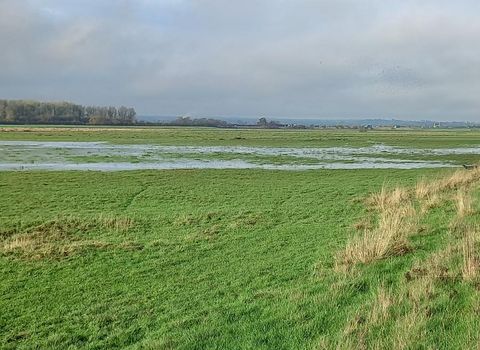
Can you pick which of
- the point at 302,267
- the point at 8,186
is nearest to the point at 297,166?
the point at 8,186

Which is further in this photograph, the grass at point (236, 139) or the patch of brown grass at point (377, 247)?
the grass at point (236, 139)

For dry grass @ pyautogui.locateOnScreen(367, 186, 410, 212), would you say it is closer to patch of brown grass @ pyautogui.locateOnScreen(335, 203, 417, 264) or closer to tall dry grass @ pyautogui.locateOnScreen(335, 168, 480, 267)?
tall dry grass @ pyautogui.locateOnScreen(335, 168, 480, 267)

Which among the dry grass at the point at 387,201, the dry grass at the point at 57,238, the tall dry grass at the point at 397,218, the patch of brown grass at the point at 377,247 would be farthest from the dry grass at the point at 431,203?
the dry grass at the point at 57,238

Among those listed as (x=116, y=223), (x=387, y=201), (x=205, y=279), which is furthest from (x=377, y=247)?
(x=116, y=223)

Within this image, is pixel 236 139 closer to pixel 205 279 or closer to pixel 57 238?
pixel 57 238

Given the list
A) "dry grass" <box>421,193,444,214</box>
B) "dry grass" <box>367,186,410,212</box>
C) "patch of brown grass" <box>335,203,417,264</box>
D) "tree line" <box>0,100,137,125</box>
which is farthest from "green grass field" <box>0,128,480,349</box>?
"tree line" <box>0,100,137,125</box>

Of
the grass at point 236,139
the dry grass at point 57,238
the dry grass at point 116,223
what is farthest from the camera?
the grass at point 236,139

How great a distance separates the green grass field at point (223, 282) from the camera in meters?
6.38

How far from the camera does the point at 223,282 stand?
367 inches

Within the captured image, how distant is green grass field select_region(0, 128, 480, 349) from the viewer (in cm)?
638

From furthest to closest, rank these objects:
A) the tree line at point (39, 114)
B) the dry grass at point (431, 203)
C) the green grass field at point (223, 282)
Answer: the tree line at point (39, 114) < the dry grass at point (431, 203) < the green grass field at point (223, 282)

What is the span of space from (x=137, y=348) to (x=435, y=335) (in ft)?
13.9

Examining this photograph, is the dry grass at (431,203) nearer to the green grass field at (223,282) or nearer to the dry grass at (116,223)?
the green grass field at (223,282)

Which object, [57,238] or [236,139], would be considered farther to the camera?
[236,139]
